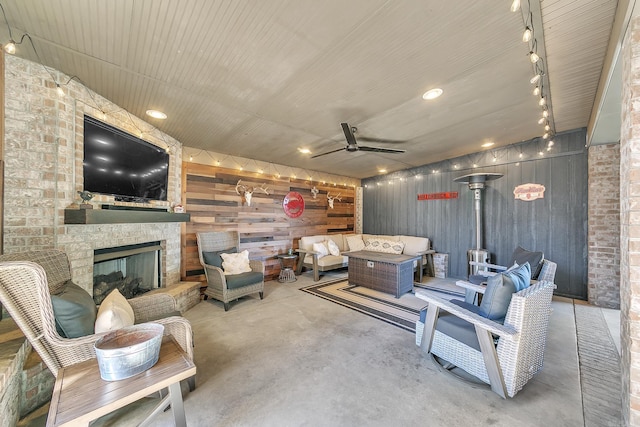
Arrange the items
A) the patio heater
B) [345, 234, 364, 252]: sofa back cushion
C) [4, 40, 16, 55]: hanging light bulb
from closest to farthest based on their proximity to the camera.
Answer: [4, 40, 16, 55]: hanging light bulb → the patio heater → [345, 234, 364, 252]: sofa back cushion

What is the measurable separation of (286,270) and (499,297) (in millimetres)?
3940

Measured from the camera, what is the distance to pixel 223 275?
3.52 meters

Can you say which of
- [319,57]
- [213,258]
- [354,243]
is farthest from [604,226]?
[213,258]

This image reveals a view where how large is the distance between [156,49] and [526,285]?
352cm

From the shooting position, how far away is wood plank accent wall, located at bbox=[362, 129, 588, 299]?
12.6 ft

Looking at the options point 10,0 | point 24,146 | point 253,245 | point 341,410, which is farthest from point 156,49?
point 253,245

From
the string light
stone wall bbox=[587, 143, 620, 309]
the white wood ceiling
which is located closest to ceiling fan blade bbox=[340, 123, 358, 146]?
the white wood ceiling

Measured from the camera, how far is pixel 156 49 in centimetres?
185

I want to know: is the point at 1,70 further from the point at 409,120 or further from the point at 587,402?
the point at 587,402

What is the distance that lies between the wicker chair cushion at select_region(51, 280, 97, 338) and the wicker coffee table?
3.70 m

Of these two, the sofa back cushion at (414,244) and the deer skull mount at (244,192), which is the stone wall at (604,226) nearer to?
the sofa back cushion at (414,244)

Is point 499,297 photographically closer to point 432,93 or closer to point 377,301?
point 432,93

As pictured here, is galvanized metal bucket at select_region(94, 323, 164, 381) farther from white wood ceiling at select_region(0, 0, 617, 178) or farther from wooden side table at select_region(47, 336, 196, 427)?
white wood ceiling at select_region(0, 0, 617, 178)

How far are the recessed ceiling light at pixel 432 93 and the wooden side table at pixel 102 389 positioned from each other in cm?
302
